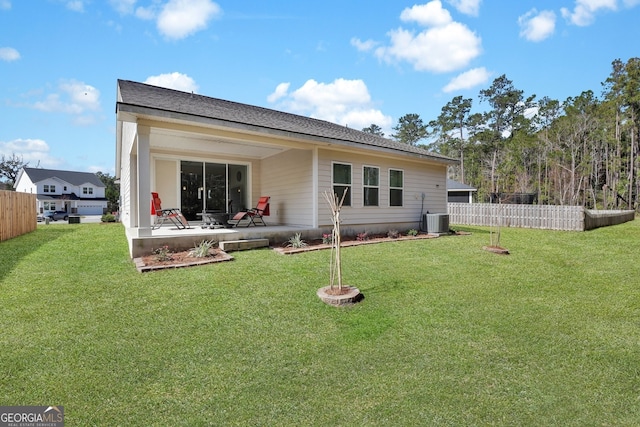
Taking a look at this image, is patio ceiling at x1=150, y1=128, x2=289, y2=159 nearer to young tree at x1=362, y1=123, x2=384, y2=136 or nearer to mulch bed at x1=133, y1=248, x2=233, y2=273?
mulch bed at x1=133, y1=248, x2=233, y2=273

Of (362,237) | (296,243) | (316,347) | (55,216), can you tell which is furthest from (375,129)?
(316,347)

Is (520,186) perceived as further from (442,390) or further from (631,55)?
(442,390)

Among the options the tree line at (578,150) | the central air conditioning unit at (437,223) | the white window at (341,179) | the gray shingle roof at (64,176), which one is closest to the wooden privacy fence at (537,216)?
the central air conditioning unit at (437,223)

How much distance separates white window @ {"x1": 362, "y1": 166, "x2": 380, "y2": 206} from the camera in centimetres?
996

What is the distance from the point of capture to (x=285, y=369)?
265cm

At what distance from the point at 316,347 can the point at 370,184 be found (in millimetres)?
7629

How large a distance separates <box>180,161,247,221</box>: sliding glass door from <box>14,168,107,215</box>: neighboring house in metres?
36.2

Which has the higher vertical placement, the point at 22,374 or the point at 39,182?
the point at 39,182

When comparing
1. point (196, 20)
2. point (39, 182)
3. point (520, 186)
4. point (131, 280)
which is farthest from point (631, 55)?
point (39, 182)

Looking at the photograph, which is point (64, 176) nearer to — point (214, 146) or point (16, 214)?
point (16, 214)

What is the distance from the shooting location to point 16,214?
10.3 meters

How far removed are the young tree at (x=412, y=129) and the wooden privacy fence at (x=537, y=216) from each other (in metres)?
31.0

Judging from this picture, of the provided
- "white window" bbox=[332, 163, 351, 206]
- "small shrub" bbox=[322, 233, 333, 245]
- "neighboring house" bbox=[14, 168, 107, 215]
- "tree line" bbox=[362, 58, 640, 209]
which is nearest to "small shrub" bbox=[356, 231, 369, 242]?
"small shrub" bbox=[322, 233, 333, 245]

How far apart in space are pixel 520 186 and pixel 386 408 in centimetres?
3122
